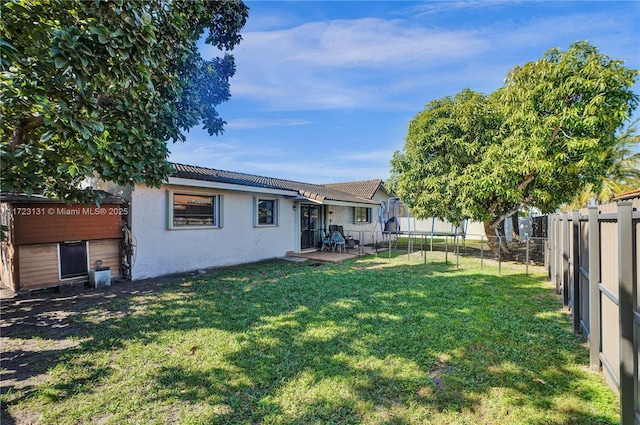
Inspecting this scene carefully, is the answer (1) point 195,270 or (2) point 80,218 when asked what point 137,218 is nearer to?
(2) point 80,218

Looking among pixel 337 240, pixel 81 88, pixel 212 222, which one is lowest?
pixel 337 240

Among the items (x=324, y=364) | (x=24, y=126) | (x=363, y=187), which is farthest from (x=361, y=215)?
(x=24, y=126)

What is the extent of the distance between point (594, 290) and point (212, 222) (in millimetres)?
9713

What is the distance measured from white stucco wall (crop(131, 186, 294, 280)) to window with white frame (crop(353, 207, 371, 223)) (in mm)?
5900

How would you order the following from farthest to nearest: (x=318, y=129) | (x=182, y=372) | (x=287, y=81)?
(x=318, y=129), (x=287, y=81), (x=182, y=372)

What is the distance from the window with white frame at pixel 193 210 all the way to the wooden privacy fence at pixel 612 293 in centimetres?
938

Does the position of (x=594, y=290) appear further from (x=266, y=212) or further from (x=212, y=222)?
(x=266, y=212)

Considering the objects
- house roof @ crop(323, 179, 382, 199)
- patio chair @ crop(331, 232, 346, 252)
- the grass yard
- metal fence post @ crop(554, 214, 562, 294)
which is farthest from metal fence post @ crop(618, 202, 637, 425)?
house roof @ crop(323, 179, 382, 199)

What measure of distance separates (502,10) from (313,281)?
29.9 ft

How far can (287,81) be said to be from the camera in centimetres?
1098

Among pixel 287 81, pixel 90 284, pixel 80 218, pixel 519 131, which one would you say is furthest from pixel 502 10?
pixel 90 284

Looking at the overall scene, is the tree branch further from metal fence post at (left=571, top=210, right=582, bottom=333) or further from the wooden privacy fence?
metal fence post at (left=571, top=210, right=582, bottom=333)

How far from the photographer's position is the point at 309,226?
14.5m

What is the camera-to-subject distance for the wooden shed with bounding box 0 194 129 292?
20.8 feet
